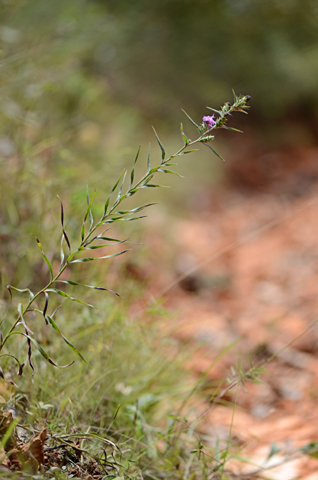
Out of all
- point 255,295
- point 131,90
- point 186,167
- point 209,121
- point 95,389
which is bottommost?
point 95,389

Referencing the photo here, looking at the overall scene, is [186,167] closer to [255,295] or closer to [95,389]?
[255,295]

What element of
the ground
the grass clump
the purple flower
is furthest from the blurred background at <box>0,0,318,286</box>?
the purple flower

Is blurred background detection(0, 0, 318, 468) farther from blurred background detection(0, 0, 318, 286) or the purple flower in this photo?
the purple flower

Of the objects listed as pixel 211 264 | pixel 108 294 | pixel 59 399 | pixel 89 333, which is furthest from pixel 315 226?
pixel 59 399

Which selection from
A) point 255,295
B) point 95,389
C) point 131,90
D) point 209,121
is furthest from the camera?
point 131,90

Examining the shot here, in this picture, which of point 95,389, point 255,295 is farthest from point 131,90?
point 95,389

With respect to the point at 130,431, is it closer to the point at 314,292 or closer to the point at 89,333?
the point at 89,333

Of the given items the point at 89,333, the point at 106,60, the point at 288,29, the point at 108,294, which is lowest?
the point at 89,333

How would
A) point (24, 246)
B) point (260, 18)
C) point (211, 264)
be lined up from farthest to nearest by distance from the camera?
point (260, 18)
point (211, 264)
point (24, 246)
